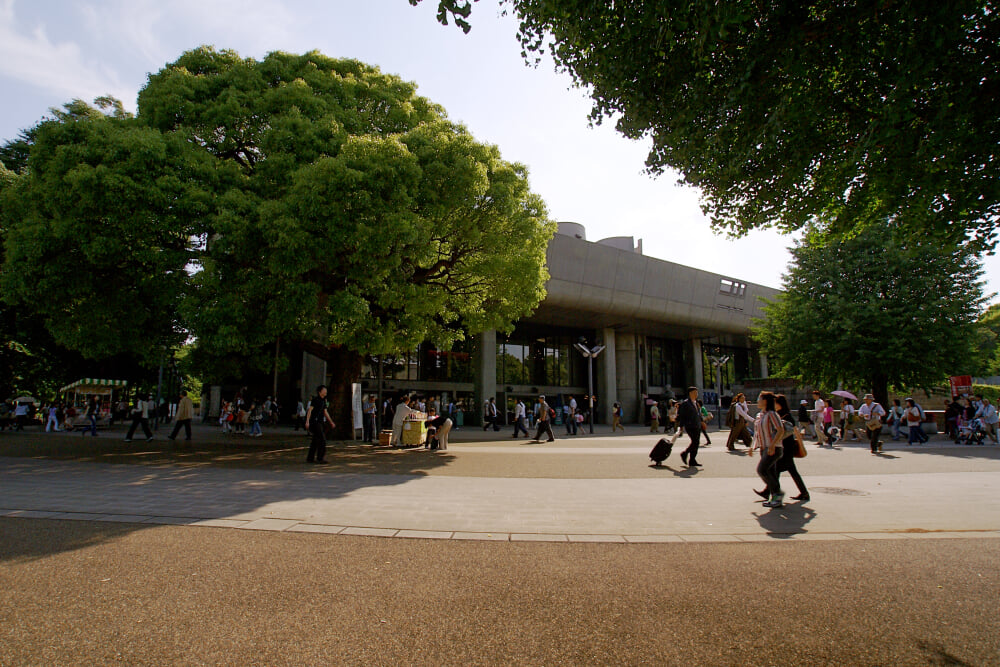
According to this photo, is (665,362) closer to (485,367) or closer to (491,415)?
(485,367)

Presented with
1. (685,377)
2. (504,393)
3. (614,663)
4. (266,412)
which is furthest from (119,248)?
(685,377)

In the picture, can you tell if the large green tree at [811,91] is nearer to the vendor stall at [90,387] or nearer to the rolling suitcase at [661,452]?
the rolling suitcase at [661,452]

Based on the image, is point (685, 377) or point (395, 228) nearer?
point (395, 228)

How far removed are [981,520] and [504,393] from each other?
97.5 feet

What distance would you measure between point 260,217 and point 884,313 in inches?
976

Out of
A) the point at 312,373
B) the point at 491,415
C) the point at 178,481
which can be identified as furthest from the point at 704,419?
the point at 312,373

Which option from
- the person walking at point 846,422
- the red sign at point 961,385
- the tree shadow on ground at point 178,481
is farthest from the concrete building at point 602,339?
the tree shadow on ground at point 178,481

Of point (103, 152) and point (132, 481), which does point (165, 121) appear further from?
point (132, 481)

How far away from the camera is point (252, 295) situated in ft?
41.3

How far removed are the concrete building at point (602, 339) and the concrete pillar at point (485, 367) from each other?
0.20ft

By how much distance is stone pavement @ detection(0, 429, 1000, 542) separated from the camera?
18.5 feet

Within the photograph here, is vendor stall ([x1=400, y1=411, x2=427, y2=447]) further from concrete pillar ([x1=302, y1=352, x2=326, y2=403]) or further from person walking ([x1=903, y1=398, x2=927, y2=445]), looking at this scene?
person walking ([x1=903, y1=398, x2=927, y2=445])

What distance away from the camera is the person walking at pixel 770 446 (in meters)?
6.99

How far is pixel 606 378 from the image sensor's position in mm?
36781
